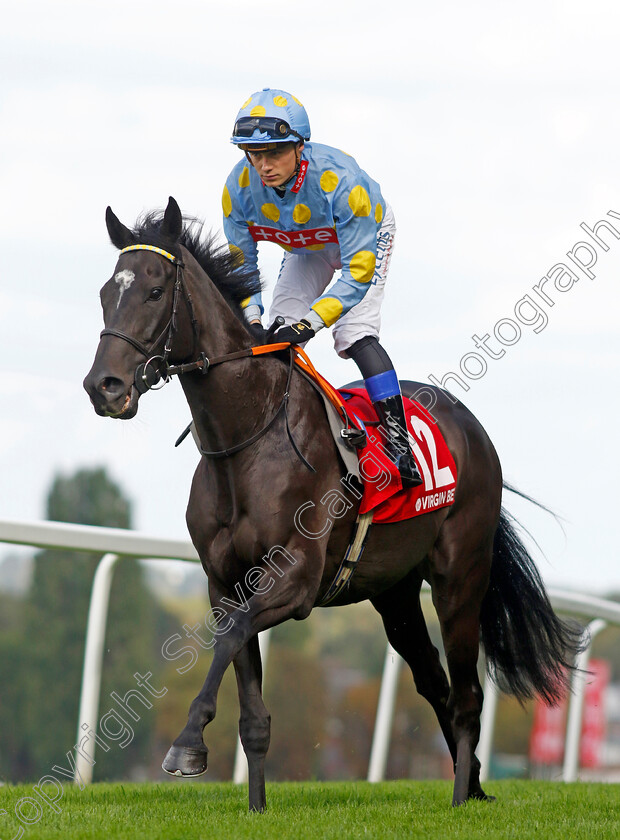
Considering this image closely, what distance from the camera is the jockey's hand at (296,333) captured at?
4.11 meters

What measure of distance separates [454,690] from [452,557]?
0.62 metres

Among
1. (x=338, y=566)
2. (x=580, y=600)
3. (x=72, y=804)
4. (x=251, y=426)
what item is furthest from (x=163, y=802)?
(x=580, y=600)

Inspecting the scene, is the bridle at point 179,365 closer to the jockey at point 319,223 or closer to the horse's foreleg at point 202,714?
the jockey at point 319,223

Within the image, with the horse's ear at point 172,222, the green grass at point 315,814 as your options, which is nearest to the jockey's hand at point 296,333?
the horse's ear at point 172,222

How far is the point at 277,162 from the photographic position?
13.5 ft

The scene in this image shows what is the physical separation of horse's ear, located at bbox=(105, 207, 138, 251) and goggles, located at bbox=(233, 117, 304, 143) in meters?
0.64

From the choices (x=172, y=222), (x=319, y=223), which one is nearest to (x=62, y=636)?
(x=319, y=223)

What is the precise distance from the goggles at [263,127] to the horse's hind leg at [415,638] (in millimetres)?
2219

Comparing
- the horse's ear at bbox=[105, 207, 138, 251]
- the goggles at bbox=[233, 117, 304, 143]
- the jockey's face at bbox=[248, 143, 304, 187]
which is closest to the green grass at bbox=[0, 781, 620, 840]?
the horse's ear at bbox=[105, 207, 138, 251]

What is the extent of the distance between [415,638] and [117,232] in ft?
8.31

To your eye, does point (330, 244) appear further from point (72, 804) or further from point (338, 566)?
point (72, 804)

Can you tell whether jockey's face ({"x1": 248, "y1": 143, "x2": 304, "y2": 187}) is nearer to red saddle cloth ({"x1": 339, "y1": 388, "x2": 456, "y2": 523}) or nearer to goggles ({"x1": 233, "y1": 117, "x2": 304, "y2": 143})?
goggles ({"x1": 233, "y1": 117, "x2": 304, "y2": 143})

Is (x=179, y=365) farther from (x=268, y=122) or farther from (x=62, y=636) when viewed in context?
(x=62, y=636)

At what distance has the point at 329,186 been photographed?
4.21 m
